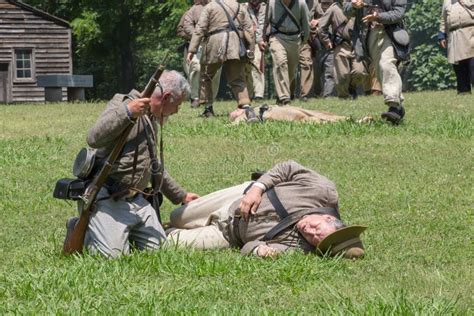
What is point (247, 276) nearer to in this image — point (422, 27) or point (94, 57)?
point (94, 57)

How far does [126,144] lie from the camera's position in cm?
862

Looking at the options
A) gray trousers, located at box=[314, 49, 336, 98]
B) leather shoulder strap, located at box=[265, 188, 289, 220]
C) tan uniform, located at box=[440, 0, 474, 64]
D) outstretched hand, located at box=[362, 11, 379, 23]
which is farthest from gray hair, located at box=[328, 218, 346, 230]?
gray trousers, located at box=[314, 49, 336, 98]

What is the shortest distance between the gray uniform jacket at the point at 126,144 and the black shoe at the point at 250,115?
7.98m

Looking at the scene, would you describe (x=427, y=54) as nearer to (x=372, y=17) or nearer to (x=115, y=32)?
(x=115, y=32)

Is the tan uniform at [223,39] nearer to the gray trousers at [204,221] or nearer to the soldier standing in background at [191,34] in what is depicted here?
the soldier standing in background at [191,34]

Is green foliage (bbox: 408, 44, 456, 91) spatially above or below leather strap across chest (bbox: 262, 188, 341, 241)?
below

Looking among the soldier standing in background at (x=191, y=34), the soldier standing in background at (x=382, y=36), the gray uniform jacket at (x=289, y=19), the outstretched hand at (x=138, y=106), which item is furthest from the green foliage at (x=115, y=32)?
the outstretched hand at (x=138, y=106)

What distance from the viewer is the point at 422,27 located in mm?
74812

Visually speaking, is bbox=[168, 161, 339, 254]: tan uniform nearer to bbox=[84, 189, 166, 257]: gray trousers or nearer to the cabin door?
bbox=[84, 189, 166, 257]: gray trousers

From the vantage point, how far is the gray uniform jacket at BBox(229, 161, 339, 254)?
27.9ft

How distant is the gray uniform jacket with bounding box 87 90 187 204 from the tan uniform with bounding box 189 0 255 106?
31.1ft

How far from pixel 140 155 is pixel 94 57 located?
4775 cm

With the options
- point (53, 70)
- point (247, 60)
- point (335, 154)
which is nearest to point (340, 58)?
point (247, 60)

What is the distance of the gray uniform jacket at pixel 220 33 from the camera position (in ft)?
60.3
